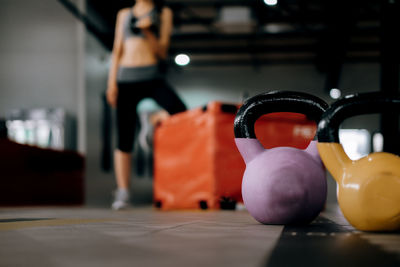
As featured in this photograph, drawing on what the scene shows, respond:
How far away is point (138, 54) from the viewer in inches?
113

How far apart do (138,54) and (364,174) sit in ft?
6.93

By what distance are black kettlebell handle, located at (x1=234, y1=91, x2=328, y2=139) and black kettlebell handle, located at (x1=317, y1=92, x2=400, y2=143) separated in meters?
0.17

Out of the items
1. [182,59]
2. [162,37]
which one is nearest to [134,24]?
[162,37]

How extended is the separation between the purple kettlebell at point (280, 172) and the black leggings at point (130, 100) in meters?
1.62

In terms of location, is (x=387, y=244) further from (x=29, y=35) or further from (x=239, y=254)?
(x=29, y=35)

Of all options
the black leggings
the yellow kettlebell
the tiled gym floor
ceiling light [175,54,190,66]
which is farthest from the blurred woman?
ceiling light [175,54,190,66]

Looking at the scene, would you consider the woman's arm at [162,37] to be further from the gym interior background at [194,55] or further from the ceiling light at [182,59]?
the ceiling light at [182,59]

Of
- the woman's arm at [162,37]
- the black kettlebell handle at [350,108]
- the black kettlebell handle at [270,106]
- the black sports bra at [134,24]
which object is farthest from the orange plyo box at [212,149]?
the black kettlebell handle at [350,108]

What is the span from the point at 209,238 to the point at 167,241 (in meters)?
0.10

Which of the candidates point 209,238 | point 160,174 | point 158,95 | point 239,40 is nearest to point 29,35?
point 239,40

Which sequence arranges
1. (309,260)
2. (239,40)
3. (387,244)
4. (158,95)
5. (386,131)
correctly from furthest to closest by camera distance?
(239,40), (158,95), (386,131), (387,244), (309,260)

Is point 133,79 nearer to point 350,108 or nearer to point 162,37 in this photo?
point 162,37

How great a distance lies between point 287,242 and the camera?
33.5 inches

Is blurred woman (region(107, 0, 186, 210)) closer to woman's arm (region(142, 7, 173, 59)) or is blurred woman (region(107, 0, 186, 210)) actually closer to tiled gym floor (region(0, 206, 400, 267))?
woman's arm (region(142, 7, 173, 59))
